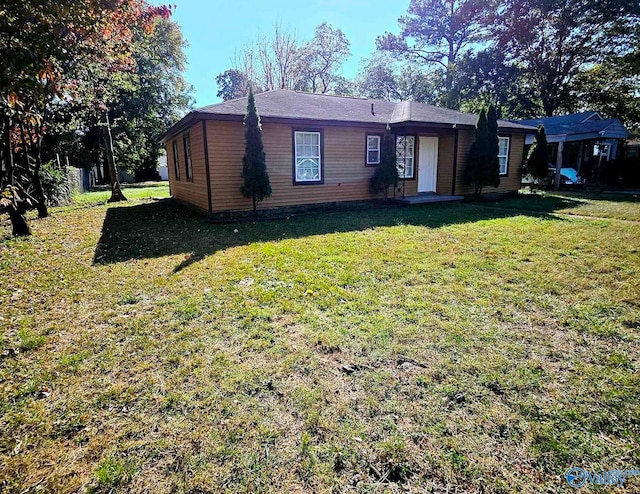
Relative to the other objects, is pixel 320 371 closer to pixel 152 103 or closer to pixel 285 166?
pixel 285 166

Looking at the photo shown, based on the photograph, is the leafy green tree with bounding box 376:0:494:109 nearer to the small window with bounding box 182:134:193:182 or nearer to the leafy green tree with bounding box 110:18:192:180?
the leafy green tree with bounding box 110:18:192:180

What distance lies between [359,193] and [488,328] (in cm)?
849

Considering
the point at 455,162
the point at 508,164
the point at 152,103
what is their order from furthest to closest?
1. the point at 152,103
2. the point at 508,164
3. the point at 455,162

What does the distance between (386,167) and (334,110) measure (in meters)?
2.46

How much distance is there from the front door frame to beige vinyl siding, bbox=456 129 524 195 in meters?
0.80

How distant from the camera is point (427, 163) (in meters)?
13.0

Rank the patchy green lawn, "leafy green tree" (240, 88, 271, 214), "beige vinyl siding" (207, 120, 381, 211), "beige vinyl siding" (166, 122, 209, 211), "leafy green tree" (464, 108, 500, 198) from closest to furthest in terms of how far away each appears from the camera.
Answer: the patchy green lawn → "leafy green tree" (240, 88, 271, 214) → "beige vinyl siding" (207, 120, 381, 211) → "beige vinyl siding" (166, 122, 209, 211) → "leafy green tree" (464, 108, 500, 198)

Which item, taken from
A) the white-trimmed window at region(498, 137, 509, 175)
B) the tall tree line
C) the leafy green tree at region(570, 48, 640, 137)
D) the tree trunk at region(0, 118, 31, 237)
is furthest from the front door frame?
the leafy green tree at region(570, 48, 640, 137)

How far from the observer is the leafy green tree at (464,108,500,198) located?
12.3 meters

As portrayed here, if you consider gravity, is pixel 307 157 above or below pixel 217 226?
above

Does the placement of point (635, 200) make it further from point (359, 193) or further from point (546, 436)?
point (546, 436)

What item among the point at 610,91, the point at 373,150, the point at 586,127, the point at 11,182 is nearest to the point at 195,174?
the point at 11,182

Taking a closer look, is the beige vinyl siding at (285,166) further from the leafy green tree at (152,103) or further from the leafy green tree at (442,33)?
the leafy green tree at (442,33)

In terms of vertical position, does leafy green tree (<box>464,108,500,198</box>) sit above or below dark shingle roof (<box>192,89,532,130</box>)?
below
